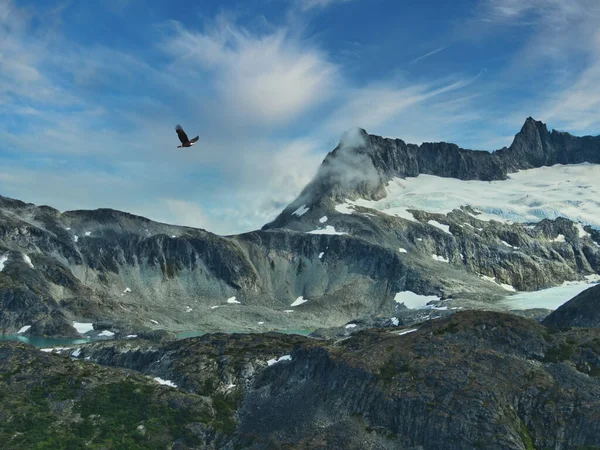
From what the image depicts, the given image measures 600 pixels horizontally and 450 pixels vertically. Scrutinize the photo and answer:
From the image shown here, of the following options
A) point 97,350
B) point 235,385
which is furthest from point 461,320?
point 97,350

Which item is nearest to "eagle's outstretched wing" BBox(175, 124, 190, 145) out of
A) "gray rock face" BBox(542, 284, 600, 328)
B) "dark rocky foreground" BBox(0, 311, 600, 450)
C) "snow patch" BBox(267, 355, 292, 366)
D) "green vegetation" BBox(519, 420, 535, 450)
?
"dark rocky foreground" BBox(0, 311, 600, 450)

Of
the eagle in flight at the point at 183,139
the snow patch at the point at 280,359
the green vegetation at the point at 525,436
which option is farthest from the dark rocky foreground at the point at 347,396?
the eagle in flight at the point at 183,139

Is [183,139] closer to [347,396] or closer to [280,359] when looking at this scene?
[347,396]

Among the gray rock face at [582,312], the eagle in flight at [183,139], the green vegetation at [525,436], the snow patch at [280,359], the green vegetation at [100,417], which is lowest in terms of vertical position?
the green vegetation at [525,436]

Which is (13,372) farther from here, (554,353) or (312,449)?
(554,353)

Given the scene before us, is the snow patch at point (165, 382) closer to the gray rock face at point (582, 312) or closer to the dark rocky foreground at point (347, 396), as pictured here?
the dark rocky foreground at point (347, 396)

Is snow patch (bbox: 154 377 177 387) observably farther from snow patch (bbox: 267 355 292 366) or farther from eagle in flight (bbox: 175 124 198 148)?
eagle in flight (bbox: 175 124 198 148)
